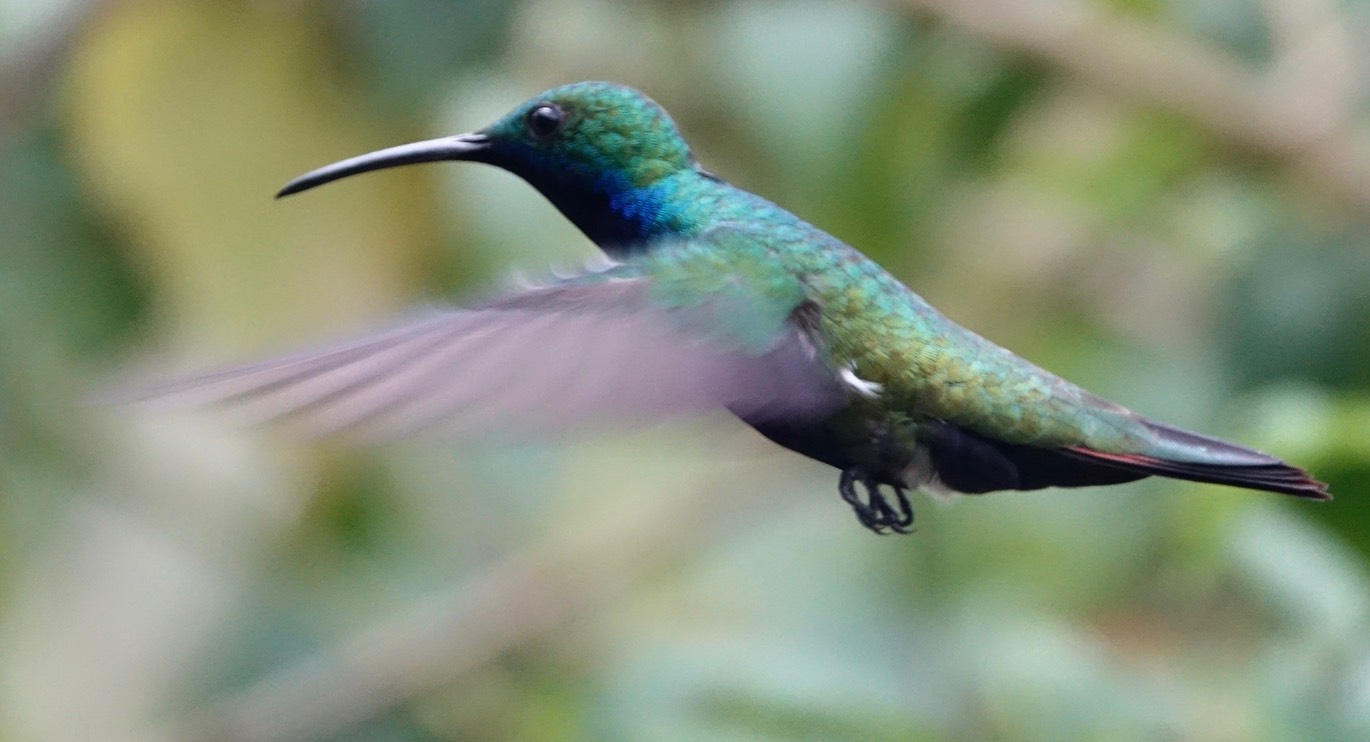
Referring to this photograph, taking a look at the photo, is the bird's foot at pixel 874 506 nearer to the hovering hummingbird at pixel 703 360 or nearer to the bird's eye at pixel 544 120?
the hovering hummingbird at pixel 703 360

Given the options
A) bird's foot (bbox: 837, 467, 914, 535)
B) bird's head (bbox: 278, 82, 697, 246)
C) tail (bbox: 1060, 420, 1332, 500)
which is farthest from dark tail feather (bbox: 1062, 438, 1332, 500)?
bird's head (bbox: 278, 82, 697, 246)

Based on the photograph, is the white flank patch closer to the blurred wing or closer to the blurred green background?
the blurred wing

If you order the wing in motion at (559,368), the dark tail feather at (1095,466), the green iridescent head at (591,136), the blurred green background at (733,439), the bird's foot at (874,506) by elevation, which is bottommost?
the blurred green background at (733,439)

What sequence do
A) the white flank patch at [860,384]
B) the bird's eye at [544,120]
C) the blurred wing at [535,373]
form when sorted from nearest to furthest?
the blurred wing at [535,373] → the white flank patch at [860,384] → the bird's eye at [544,120]

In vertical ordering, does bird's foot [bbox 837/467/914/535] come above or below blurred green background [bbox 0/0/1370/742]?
above

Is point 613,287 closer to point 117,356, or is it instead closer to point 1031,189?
point 117,356

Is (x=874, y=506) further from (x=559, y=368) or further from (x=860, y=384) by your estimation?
(x=559, y=368)

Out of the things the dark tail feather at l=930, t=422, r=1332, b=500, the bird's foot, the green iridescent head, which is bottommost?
the bird's foot

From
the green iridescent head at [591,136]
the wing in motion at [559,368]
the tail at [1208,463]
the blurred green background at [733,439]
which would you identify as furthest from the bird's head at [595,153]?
the blurred green background at [733,439]

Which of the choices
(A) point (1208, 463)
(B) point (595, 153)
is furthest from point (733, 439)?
(A) point (1208, 463)
